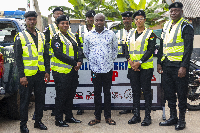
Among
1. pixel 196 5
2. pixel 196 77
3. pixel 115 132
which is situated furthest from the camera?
pixel 196 5

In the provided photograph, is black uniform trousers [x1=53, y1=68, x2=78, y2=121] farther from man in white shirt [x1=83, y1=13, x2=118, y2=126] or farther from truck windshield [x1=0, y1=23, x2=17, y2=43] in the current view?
truck windshield [x1=0, y1=23, x2=17, y2=43]

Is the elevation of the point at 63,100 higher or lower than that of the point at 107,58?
lower

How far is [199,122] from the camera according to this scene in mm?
4500

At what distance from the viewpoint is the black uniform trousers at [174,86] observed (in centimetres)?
409

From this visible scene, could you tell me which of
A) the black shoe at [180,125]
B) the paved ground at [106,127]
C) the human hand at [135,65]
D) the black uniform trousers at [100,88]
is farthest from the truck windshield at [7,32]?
the black shoe at [180,125]

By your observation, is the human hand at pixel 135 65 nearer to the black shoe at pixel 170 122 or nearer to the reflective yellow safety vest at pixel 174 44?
the reflective yellow safety vest at pixel 174 44

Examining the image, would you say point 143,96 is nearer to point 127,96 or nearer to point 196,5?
point 127,96

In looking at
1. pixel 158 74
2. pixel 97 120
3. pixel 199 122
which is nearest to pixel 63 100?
pixel 97 120

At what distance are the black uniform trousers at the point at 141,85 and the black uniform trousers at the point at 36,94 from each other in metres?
1.64

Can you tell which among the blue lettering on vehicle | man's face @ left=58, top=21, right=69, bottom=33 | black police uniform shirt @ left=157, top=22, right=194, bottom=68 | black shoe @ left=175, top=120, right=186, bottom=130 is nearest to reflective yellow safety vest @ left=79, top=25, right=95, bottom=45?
the blue lettering on vehicle

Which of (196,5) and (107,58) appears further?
(196,5)

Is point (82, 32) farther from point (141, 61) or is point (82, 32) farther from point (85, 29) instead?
point (141, 61)

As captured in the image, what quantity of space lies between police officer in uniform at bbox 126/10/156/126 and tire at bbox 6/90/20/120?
84.7 inches

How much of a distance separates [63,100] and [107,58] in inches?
43.8
